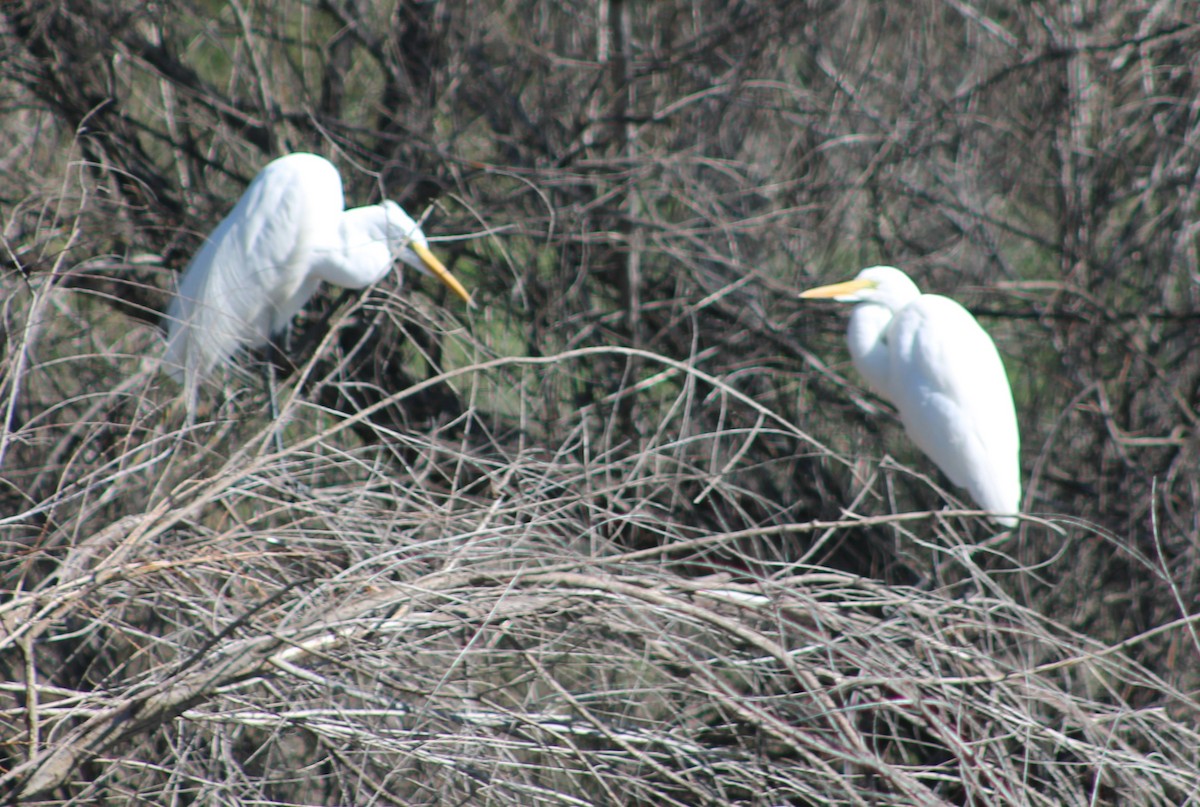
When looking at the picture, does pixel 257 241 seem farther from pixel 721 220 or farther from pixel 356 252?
pixel 721 220

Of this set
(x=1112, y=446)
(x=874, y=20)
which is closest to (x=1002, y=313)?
(x=1112, y=446)

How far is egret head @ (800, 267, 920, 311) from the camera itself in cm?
327

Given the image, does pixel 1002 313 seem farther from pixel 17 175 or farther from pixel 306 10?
pixel 17 175

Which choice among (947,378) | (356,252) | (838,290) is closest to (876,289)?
(838,290)

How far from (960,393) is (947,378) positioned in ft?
0.21

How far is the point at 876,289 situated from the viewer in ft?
11.1

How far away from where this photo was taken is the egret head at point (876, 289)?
129 inches

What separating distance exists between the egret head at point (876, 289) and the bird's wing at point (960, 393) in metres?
0.06

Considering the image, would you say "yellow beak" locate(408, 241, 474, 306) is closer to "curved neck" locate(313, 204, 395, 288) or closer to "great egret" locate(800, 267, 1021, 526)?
"curved neck" locate(313, 204, 395, 288)

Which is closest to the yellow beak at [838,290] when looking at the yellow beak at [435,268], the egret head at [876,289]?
the egret head at [876,289]

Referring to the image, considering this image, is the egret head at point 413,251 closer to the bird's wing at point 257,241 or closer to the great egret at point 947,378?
the bird's wing at point 257,241

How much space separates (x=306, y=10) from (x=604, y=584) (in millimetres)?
2856

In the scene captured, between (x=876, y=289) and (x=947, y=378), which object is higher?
(x=876, y=289)

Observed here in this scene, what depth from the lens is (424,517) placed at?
1604 mm
